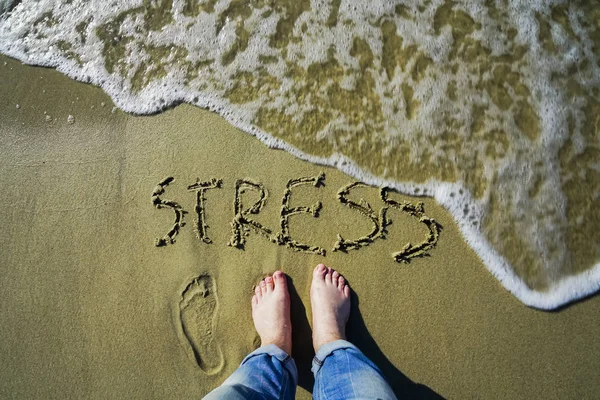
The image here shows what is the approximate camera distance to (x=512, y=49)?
2.63 m

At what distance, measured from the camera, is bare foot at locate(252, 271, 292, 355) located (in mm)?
2164

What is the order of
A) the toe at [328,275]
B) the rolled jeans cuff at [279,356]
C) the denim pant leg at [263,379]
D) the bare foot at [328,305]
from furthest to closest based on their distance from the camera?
the toe at [328,275] → the bare foot at [328,305] → the rolled jeans cuff at [279,356] → the denim pant leg at [263,379]

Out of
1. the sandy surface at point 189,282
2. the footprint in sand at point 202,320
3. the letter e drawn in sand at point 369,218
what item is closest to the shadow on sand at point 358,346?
the sandy surface at point 189,282

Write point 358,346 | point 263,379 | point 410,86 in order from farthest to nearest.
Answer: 1. point 410,86
2. point 358,346
3. point 263,379

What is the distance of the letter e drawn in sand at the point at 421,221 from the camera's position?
2.28 meters

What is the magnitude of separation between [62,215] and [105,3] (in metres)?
1.54

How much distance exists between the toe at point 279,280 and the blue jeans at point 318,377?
326mm

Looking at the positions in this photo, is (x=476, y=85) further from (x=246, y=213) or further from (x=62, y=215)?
(x=62, y=215)

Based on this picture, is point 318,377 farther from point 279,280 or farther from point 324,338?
point 279,280

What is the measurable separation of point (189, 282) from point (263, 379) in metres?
0.70

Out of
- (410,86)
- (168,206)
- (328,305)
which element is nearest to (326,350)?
(328,305)

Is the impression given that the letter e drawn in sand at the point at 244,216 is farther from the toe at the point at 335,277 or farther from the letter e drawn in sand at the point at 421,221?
the letter e drawn in sand at the point at 421,221

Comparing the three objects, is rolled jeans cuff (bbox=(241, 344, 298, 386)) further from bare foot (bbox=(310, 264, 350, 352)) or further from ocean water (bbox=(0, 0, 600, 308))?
ocean water (bbox=(0, 0, 600, 308))

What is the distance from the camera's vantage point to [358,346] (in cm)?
228
